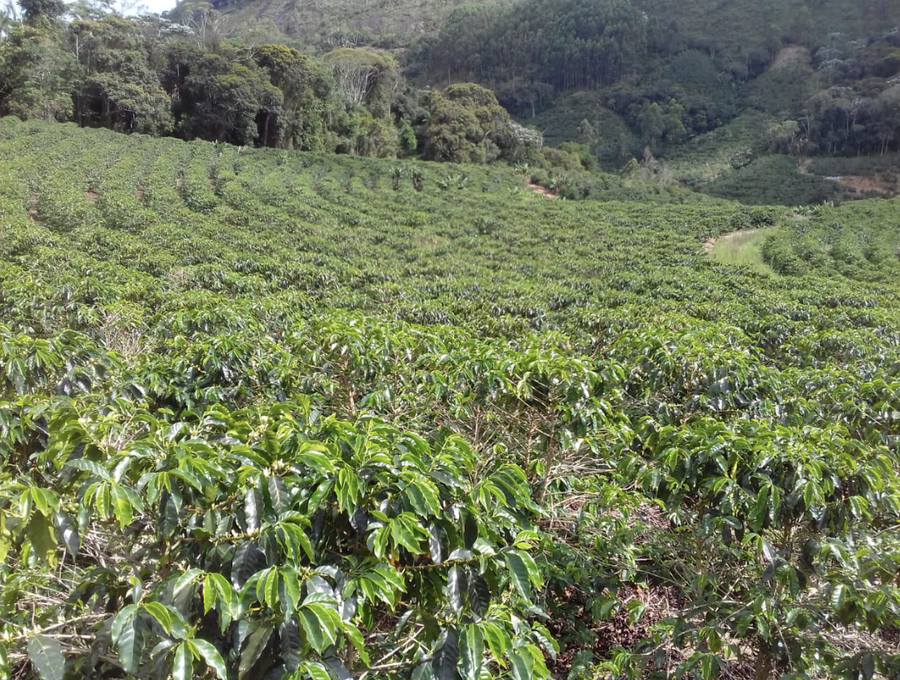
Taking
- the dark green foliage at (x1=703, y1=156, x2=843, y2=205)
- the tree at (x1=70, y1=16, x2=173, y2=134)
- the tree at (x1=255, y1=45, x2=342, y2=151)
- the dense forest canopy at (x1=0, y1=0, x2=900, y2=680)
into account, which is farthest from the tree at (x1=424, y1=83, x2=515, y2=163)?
the tree at (x1=70, y1=16, x2=173, y2=134)

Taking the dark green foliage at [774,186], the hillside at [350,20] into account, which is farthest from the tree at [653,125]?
the hillside at [350,20]

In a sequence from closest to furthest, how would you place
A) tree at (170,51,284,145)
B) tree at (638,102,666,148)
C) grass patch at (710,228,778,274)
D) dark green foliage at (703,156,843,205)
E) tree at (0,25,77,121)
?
grass patch at (710,228,778,274) < tree at (0,25,77,121) < tree at (170,51,284,145) < dark green foliage at (703,156,843,205) < tree at (638,102,666,148)

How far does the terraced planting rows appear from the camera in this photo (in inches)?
71.1

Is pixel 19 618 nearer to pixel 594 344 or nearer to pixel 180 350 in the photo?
pixel 180 350

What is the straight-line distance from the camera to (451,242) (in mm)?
24750

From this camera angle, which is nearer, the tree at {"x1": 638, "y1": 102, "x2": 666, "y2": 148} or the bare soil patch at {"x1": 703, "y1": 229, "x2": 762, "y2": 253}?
the bare soil patch at {"x1": 703, "y1": 229, "x2": 762, "y2": 253}

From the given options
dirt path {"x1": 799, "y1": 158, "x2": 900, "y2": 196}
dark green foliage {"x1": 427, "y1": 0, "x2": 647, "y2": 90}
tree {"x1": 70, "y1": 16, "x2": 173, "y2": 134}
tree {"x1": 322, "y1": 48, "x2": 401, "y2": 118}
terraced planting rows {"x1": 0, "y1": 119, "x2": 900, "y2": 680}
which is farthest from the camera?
dark green foliage {"x1": 427, "y1": 0, "x2": 647, "y2": 90}

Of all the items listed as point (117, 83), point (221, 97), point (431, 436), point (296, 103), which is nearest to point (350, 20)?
point (296, 103)

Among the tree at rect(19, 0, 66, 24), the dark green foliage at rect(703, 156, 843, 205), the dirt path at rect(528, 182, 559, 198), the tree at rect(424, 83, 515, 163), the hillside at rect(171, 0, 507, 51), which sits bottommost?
the dirt path at rect(528, 182, 559, 198)

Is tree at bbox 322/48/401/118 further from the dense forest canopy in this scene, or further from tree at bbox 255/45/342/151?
the dense forest canopy

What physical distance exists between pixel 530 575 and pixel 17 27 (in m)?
54.3

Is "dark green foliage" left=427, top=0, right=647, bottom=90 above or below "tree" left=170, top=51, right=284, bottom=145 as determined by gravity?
above

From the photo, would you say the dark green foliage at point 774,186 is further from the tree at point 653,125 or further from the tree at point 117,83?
the tree at point 117,83

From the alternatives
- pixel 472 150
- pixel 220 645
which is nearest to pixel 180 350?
pixel 220 645
